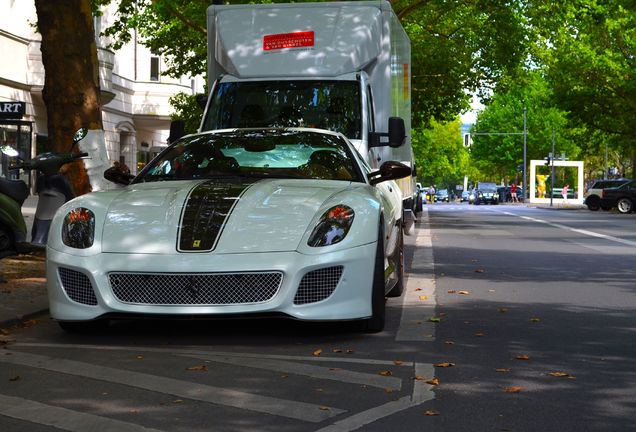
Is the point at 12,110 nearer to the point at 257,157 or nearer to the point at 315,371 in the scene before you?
the point at 257,157

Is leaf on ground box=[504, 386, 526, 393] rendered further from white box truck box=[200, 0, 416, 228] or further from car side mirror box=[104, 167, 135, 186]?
white box truck box=[200, 0, 416, 228]

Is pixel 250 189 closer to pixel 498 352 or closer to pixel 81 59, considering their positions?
pixel 498 352

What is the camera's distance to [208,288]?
267 inches

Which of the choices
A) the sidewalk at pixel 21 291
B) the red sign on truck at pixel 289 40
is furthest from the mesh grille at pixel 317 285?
the red sign on truck at pixel 289 40

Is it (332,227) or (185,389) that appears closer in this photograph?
(185,389)

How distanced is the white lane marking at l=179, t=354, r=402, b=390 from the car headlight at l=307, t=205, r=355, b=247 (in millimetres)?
919

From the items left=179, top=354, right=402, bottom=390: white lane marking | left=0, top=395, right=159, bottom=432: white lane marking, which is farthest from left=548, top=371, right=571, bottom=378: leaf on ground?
left=0, top=395, right=159, bottom=432: white lane marking

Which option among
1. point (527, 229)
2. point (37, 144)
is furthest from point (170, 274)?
point (37, 144)

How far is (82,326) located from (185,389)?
202 centimetres

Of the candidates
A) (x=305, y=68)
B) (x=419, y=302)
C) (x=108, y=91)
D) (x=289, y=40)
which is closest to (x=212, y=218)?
(x=419, y=302)

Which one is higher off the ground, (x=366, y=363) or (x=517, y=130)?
(x=517, y=130)

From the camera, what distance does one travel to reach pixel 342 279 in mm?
7000

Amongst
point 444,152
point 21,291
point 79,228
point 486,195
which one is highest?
point 444,152

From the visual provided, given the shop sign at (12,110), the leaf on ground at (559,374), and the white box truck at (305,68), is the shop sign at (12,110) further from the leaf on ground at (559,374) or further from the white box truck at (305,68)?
the leaf on ground at (559,374)
